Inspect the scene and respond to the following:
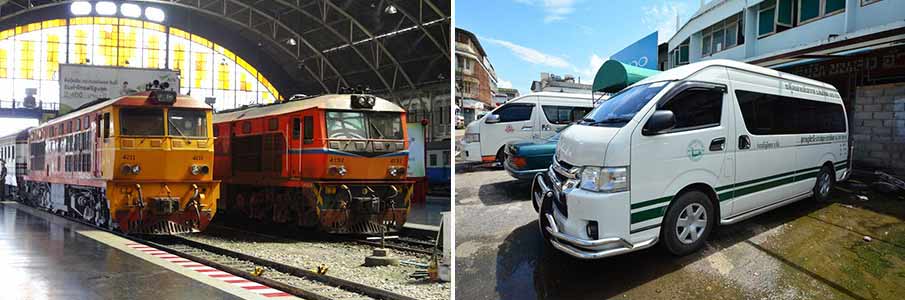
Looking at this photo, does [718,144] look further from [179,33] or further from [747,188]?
[179,33]

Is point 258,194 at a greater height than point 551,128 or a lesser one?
lesser

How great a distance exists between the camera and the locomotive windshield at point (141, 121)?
7984 mm

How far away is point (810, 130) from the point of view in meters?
2.63

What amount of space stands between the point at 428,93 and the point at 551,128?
6022 millimetres

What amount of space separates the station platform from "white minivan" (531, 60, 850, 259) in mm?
3570

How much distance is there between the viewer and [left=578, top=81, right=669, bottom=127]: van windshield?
2246 millimetres

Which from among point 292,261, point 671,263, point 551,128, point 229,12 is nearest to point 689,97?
point 671,263

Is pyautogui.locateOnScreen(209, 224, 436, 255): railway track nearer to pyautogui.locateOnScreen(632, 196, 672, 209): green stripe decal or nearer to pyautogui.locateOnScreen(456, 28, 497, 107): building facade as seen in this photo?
pyautogui.locateOnScreen(456, 28, 497, 107): building facade

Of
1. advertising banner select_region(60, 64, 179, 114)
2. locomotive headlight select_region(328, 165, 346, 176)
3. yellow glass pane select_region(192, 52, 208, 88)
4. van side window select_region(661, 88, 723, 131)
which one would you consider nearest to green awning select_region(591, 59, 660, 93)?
van side window select_region(661, 88, 723, 131)

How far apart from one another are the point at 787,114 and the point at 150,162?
8.04 m

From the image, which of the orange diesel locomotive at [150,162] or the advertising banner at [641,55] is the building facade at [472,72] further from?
the orange diesel locomotive at [150,162]

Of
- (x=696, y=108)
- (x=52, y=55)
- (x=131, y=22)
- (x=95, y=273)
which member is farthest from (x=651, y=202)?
(x=52, y=55)

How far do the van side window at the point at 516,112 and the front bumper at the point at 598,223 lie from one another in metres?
1.55

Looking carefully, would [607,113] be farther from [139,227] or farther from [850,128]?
[139,227]
